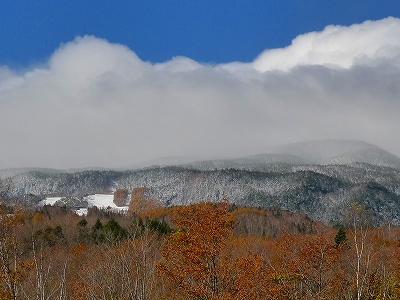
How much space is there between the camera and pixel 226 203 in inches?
966

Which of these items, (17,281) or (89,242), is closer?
(17,281)

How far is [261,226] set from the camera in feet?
529

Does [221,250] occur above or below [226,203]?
below

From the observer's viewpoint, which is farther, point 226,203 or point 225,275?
point 226,203

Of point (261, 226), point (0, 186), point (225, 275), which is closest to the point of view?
point (0, 186)

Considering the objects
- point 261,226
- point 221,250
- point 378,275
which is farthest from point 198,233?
point 261,226

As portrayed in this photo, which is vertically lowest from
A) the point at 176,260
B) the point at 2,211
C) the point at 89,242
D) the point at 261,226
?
the point at 261,226

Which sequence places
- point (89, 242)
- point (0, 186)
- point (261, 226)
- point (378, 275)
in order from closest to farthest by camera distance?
point (0, 186), point (378, 275), point (89, 242), point (261, 226)

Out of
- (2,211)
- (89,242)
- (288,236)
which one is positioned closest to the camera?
(2,211)

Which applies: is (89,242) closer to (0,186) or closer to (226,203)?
(226,203)

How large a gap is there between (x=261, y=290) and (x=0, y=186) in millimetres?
14303

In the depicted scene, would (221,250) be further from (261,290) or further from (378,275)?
(378,275)

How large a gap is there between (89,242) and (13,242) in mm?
65883

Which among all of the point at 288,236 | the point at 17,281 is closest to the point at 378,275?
the point at 288,236
